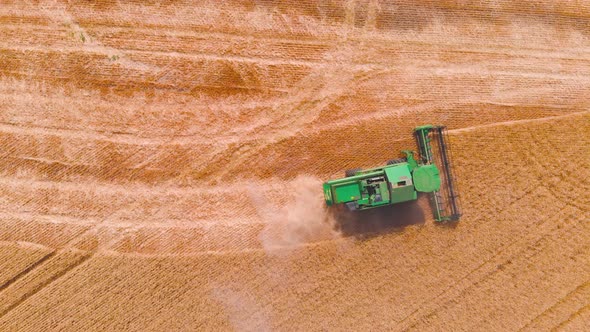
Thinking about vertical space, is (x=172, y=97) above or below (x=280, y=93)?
above

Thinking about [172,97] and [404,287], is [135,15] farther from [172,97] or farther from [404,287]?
[404,287]

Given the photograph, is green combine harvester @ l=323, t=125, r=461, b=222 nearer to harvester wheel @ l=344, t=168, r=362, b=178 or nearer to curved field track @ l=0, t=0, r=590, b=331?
harvester wheel @ l=344, t=168, r=362, b=178

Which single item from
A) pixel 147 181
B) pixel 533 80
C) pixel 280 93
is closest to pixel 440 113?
pixel 533 80

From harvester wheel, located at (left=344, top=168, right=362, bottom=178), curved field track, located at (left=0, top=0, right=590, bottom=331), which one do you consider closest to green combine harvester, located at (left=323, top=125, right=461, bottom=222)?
harvester wheel, located at (left=344, top=168, right=362, bottom=178)

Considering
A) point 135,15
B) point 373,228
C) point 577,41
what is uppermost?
point 135,15

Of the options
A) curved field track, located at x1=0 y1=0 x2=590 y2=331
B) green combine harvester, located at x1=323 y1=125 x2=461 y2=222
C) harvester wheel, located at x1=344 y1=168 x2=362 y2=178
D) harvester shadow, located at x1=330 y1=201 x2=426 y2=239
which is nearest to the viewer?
green combine harvester, located at x1=323 y1=125 x2=461 y2=222

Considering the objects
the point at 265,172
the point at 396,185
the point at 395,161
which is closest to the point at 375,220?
the point at 396,185

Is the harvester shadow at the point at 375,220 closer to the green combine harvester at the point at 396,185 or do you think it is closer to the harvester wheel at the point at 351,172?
the green combine harvester at the point at 396,185
